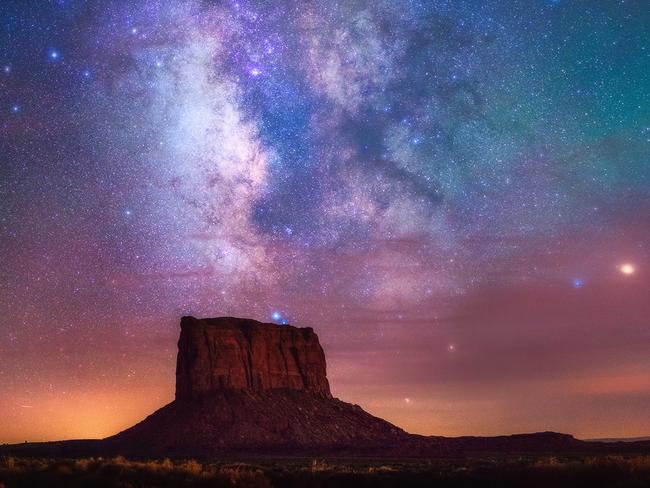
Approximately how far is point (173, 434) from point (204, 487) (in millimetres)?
68298

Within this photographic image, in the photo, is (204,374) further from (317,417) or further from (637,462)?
(637,462)

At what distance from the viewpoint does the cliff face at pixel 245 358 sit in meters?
109

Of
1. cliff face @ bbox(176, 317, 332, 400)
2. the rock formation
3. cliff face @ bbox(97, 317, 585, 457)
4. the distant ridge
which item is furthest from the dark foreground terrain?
cliff face @ bbox(176, 317, 332, 400)

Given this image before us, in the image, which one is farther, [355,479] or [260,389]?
[260,389]

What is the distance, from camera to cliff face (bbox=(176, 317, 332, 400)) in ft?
359

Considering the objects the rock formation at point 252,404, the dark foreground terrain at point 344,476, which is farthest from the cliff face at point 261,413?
the dark foreground terrain at point 344,476

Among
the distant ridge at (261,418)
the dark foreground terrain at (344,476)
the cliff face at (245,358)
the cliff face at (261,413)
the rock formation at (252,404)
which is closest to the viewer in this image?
the dark foreground terrain at (344,476)

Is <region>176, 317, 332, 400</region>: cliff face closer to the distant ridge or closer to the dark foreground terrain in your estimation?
the distant ridge

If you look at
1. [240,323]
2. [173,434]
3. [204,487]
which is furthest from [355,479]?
[240,323]

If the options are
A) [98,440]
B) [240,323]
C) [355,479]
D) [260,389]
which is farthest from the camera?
[240,323]

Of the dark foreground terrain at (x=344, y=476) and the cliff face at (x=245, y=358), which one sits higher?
the cliff face at (x=245, y=358)

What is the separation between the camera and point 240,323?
402 feet

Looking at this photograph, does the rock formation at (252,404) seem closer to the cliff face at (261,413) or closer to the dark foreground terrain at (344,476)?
the cliff face at (261,413)

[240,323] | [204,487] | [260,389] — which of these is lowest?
[204,487]
